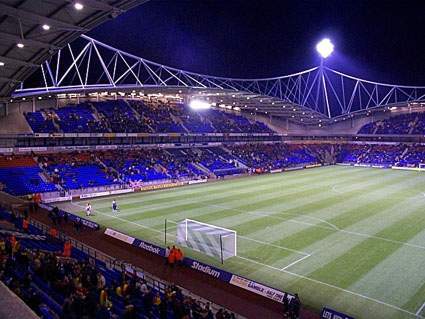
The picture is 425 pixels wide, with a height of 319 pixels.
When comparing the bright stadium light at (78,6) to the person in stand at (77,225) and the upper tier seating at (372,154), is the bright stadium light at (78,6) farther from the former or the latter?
the upper tier seating at (372,154)

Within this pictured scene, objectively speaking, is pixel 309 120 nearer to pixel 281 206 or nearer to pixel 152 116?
pixel 152 116

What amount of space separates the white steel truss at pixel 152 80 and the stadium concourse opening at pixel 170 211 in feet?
4.15

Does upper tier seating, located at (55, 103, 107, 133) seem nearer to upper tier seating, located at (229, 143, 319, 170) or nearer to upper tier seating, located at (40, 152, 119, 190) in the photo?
upper tier seating, located at (40, 152, 119, 190)

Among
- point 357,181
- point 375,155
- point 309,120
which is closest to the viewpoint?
point 357,181

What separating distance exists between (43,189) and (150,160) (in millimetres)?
17560

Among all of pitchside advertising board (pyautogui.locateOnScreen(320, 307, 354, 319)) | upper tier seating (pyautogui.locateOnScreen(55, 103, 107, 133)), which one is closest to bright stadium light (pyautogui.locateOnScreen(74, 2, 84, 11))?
pitchside advertising board (pyautogui.locateOnScreen(320, 307, 354, 319))

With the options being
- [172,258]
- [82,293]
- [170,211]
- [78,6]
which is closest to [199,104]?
[170,211]

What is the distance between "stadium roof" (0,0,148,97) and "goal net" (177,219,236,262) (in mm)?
12683

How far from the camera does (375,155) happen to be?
79.9 m

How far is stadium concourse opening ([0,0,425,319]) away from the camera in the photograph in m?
13.7

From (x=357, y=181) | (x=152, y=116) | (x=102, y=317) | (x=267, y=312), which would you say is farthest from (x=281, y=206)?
(x=152, y=116)

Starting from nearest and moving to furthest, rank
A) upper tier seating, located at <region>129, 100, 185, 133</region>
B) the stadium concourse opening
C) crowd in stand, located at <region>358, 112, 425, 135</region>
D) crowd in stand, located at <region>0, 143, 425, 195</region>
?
1. the stadium concourse opening
2. crowd in stand, located at <region>0, 143, 425, 195</region>
3. upper tier seating, located at <region>129, 100, 185, 133</region>
4. crowd in stand, located at <region>358, 112, 425, 135</region>

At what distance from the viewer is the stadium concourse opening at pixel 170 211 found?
13664 millimetres

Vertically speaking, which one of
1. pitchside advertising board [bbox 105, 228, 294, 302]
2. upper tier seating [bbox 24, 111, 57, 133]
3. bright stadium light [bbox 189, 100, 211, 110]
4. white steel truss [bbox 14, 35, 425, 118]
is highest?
white steel truss [bbox 14, 35, 425, 118]
